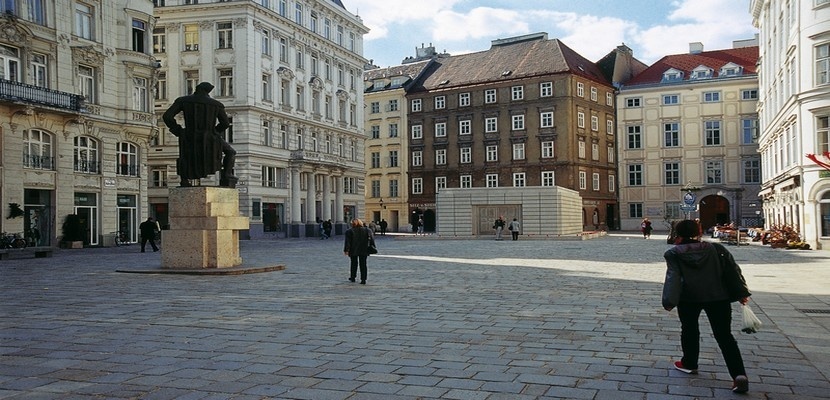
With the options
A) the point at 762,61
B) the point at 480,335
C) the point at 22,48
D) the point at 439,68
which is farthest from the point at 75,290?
the point at 439,68

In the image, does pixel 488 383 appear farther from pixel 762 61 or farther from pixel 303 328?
pixel 762 61

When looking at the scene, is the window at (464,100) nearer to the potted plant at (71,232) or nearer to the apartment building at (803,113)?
the apartment building at (803,113)

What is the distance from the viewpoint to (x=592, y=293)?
1381cm

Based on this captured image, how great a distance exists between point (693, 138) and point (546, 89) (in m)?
13.7

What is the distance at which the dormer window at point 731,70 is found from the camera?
63.8 meters

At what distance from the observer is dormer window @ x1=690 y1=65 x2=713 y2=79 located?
6519cm

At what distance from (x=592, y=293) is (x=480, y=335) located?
18.0 feet

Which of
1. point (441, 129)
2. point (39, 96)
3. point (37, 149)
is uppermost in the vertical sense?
point (441, 129)

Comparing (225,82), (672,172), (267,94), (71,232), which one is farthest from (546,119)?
(71,232)

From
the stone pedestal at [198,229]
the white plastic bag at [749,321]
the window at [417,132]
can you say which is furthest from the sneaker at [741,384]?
the window at [417,132]

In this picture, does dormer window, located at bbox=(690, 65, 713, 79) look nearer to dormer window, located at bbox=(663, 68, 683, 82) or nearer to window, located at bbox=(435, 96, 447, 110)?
dormer window, located at bbox=(663, 68, 683, 82)

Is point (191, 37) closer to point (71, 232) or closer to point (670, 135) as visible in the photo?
point (71, 232)

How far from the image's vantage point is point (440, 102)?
73625mm

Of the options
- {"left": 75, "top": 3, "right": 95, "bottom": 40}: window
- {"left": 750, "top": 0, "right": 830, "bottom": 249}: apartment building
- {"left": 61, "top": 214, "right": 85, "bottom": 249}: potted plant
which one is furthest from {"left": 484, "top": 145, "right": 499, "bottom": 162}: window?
{"left": 61, "top": 214, "right": 85, "bottom": 249}: potted plant
